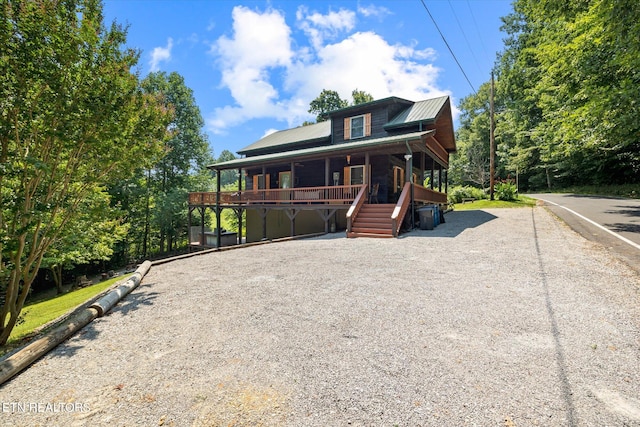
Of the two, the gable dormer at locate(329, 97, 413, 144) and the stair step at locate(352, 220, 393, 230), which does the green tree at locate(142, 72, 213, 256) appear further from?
the stair step at locate(352, 220, 393, 230)

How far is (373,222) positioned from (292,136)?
1222cm

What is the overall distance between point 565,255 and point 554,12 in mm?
9039

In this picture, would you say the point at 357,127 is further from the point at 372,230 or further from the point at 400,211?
the point at 372,230

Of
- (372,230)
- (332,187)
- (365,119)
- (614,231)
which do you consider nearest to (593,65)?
(614,231)

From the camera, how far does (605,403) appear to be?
2.29m

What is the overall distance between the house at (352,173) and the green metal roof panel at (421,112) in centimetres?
5

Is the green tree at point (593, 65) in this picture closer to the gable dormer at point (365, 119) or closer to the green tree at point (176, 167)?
the gable dormer at point (365, 119)

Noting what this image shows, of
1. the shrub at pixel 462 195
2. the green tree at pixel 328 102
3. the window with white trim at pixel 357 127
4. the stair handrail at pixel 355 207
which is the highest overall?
the green tree at pixel 328 102

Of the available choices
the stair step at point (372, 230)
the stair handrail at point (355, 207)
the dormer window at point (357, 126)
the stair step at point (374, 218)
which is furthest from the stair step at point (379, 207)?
the dormer window at point (357, 126)

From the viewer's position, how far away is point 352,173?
16.9 m

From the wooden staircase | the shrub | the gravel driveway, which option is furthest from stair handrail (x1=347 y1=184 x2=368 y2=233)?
the shrub

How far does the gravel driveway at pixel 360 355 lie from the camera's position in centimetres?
233

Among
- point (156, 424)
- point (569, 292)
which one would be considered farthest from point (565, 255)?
point (156, 424)

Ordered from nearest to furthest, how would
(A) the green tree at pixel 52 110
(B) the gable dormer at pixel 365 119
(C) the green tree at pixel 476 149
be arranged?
(A) the green tree at pixel 52 110, (B) the gable dormer at pixel 365 119, (C) the green tree at pixel 476 149
